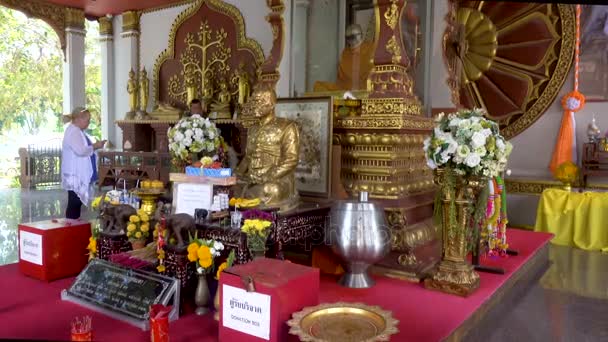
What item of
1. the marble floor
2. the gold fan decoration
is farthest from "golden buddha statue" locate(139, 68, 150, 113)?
the gold fan decoration

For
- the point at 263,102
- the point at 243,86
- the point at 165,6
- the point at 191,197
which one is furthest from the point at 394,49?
the point at 165,6

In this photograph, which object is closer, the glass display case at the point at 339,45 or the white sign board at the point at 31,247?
the white sign board at the point at 31,247

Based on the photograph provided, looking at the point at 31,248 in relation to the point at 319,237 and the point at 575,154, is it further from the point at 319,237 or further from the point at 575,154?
the point at 575,154

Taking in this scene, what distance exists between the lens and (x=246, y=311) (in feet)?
7.17

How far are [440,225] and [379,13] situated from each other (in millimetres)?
1711

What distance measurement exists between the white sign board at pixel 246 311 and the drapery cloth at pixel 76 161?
3693 mm

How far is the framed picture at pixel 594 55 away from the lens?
5801mm

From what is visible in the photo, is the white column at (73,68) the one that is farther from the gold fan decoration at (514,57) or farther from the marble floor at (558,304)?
the gold fan decoration at (514,57)

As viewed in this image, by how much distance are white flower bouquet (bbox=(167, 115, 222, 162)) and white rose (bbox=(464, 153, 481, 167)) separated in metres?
2.54

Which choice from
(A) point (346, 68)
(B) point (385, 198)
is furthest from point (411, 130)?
(A) point (346, 68)

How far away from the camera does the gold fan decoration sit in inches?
239

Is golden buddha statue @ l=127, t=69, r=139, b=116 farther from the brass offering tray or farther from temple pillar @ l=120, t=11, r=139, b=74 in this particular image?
the brass offering tray

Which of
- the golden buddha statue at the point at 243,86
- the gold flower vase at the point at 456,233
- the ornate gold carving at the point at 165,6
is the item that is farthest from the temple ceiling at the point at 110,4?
the gold flower vase at the point at 456,233

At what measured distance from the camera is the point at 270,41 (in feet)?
24.0
